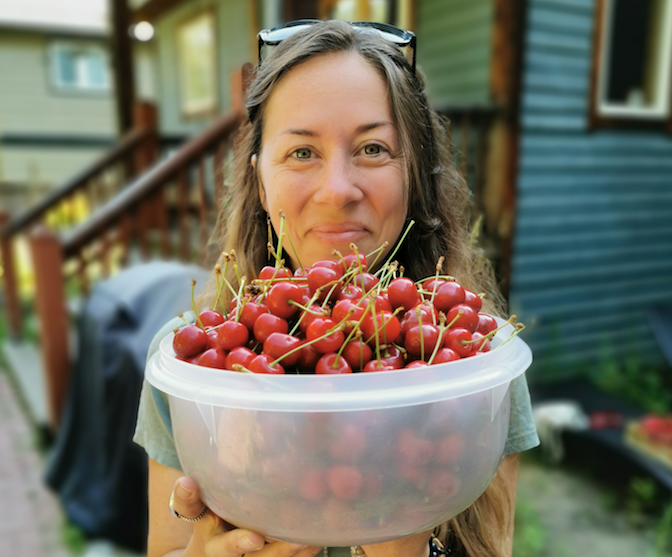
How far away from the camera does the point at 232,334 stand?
28.8 inches

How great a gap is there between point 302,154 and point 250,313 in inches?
15.1

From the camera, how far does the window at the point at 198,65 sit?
720 centimetres

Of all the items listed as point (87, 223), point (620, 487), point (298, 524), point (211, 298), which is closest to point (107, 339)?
point (87, 223)

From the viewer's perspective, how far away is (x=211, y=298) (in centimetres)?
126

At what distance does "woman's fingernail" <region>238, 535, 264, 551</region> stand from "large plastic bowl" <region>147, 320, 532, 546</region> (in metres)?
0.02

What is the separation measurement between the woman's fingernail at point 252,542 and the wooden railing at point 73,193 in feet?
15.4

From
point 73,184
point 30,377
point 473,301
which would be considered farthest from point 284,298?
point 73,184

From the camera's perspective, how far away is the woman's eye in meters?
1.01

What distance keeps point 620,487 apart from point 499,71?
2.96 metres

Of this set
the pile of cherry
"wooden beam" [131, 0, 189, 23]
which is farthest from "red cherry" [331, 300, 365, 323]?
"wooden beam" [131, 0, 189, 23]

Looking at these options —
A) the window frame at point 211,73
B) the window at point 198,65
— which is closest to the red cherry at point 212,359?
the window frame at point 211,73

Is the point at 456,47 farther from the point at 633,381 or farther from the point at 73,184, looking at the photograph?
the point at 73,184

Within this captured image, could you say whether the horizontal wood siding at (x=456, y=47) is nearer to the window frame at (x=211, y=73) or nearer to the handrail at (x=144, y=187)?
the handrail at (x=144, y=187)

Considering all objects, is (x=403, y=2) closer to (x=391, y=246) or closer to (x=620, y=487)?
(x=620, y=487)
